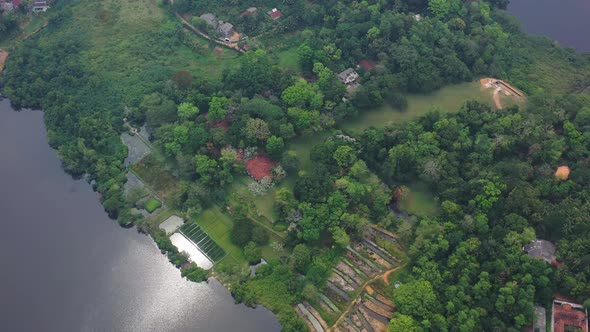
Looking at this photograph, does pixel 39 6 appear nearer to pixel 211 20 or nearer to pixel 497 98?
pixel 211 20

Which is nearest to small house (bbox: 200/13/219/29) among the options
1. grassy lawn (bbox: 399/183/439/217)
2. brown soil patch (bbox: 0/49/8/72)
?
brown soil patch (bbox: 0/49/8/72)

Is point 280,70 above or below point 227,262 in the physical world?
above

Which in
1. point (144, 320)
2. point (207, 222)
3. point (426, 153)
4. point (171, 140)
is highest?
point (426, 153)

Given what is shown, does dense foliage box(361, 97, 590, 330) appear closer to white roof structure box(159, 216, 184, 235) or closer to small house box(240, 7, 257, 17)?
white roof structure box(159, 216, 184, 235)

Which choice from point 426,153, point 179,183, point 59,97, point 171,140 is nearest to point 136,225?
point 179,183

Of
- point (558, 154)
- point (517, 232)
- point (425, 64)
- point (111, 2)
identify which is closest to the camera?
point (517, 232)

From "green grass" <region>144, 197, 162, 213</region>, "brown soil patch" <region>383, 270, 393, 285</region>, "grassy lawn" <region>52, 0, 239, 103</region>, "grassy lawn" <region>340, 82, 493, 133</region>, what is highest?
"grassy lawn" <region>340, 82, 493, 133</region>

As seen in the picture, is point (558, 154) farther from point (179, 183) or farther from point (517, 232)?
point (179, 183)
